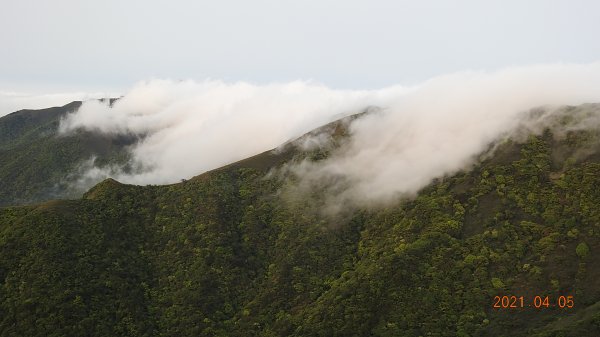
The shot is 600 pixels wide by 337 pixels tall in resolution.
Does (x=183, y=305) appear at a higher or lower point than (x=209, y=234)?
lower

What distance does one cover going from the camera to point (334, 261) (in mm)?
169625

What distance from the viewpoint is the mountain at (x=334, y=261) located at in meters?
128

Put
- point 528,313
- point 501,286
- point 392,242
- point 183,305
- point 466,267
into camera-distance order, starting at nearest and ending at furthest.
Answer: point 528,313
point 501,286
point 466,267
point 183,305
point 392,242

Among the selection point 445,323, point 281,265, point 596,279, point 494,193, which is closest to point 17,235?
point 281,265

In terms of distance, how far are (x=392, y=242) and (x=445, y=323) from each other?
1663 inches

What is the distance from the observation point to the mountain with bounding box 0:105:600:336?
12781 cm

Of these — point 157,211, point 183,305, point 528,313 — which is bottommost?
point 528,313

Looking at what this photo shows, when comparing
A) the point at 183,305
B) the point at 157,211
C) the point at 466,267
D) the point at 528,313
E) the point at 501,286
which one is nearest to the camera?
the point at 528,313

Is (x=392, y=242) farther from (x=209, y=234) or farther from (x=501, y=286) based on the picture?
(x=209, y=234)

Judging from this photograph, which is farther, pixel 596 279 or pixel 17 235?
pixel 17 235

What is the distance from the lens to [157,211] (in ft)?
641

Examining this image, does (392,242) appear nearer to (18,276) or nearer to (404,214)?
(404,214)

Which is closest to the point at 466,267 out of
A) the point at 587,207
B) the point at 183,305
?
the point at 587,207

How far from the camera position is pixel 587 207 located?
14250cm
